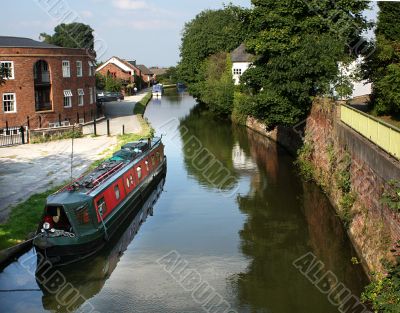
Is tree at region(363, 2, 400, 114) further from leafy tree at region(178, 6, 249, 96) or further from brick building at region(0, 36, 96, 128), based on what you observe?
leafy tree at region(178, 6, 249, 96)

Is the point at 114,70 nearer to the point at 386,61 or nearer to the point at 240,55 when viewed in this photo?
the point at 240,55

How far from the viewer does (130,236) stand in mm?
17469

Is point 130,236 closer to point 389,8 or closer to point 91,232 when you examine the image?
point 91,232

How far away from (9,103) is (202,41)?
33726mm

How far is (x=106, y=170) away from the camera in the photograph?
1850cm

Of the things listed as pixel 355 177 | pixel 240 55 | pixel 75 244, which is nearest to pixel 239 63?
pixel 240 55

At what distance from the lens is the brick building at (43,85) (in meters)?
35.1

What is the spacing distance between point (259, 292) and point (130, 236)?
19.8 ft

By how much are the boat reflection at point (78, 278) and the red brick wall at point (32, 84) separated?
71.4 ft

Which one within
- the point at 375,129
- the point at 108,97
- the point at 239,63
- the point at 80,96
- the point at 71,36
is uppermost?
the point at 71,36

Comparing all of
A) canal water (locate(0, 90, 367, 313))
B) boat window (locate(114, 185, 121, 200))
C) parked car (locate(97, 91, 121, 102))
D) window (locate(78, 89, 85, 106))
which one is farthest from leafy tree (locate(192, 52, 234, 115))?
boat window (locate(114, 185, 121, 200))

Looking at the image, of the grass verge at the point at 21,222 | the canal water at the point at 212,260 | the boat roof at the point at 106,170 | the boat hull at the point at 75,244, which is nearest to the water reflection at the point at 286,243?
the canal water at the point at 212,260

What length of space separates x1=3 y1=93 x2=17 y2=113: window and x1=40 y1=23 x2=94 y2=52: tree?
55.9 m

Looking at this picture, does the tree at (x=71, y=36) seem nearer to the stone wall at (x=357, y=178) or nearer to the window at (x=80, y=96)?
the window at (x=80, y=96)
